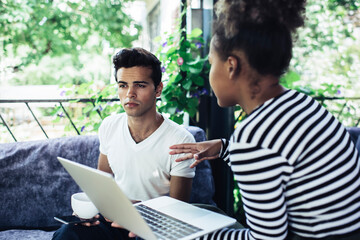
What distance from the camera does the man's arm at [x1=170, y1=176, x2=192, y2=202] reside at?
1464 mm

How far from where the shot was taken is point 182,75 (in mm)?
2248

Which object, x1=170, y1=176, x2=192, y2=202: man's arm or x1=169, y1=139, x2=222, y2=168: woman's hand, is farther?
x1=170, y1=176, x2=192, y2=202: man's arm

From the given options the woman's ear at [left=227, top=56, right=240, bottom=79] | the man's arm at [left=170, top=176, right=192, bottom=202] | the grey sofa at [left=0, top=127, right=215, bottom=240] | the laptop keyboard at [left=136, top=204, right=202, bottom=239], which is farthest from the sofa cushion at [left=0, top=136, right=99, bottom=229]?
the woman's ear at [left=227, top=56, right=240, bottom=79]

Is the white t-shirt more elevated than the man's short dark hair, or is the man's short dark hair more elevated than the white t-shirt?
the man's short dark hair

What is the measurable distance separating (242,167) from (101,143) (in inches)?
41.3

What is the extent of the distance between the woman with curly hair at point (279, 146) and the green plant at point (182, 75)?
1272 millimetres

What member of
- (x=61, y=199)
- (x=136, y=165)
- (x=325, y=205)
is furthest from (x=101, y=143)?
(x=325, y=205)

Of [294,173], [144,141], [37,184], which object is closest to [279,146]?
[294,173]

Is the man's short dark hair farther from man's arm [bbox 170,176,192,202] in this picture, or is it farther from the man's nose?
man's arm [bbox 170,176,192,202]

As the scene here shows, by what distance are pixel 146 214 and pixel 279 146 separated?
0.52 meters

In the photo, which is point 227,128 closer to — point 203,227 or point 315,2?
point 203,227

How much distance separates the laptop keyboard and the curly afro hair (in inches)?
19.2

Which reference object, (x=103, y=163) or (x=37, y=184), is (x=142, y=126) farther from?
(x=37, y=184)

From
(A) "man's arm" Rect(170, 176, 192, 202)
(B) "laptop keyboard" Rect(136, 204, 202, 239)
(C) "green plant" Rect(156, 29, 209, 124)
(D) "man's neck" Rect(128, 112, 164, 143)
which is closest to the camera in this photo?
(B) "laptop keyboard" Rect(136, 204, 202, 239)
